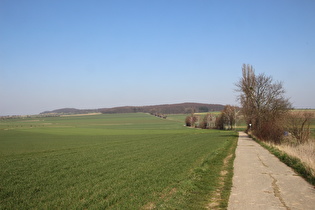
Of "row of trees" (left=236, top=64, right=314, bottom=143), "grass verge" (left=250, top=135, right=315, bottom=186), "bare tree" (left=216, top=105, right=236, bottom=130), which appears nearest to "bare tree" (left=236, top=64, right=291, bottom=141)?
"row of trees" (left=236, top=64, right=314, bottom=143)

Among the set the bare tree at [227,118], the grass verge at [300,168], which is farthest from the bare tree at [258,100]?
the bare tree at [227,118]

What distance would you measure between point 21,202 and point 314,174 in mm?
11208

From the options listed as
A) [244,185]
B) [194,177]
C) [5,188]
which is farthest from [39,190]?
[244,185]

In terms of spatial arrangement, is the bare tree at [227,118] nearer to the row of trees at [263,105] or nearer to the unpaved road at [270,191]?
the row of trees at [263,105]

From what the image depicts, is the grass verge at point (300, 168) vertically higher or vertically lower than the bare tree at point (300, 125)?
lower

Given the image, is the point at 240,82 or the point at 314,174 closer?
the point at 314,174

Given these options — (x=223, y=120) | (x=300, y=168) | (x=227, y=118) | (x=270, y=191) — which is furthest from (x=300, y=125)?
(x=223, y=120)

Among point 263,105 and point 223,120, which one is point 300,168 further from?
point 223,120

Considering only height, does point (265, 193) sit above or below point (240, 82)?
below

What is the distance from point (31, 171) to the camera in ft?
49.4


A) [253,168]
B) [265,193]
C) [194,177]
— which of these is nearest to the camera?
[265,193]

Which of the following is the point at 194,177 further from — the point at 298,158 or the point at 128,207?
the point at 298,158

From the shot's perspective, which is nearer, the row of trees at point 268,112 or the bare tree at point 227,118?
the row of trees at point 268,112

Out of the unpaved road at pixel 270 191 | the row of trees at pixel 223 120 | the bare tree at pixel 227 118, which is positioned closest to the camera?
the unpaved road at pixel 270 191
